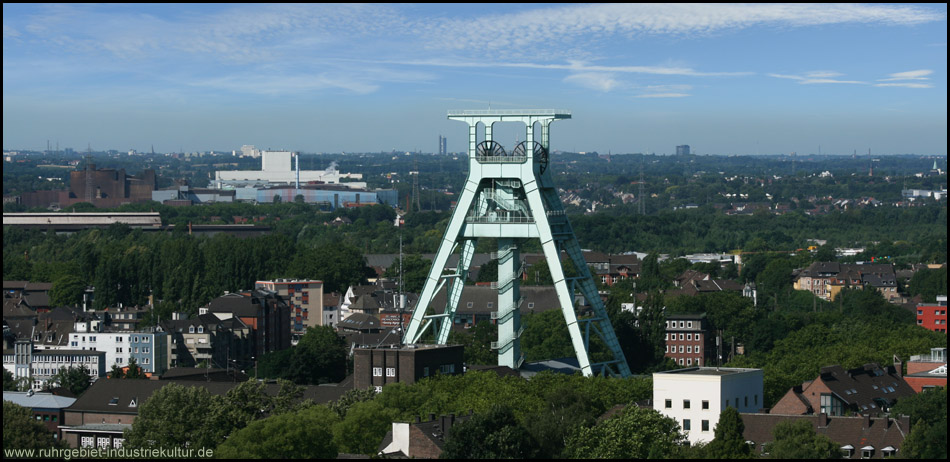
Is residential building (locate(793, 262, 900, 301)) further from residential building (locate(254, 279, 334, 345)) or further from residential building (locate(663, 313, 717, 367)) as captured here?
residential building (locate(663, 313, 717, 367))

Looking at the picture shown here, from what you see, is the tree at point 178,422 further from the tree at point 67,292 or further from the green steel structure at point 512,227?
the tree at point 67,292

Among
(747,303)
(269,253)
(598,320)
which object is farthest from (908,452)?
(269,253)

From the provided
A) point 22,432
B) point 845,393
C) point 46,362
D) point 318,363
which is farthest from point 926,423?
point 46,362

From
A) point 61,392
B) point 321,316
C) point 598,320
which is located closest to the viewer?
point 598,320

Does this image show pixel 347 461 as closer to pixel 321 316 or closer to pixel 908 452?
pixel 908 452

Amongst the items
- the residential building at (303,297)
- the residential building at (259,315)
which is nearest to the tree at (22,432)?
the residential building at (259,315)

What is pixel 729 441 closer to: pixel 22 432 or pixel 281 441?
pixel 281 441

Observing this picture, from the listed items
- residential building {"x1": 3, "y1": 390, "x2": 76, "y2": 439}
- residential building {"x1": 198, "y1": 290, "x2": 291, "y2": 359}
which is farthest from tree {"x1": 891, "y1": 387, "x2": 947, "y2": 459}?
residential building {"x1": 198, "y1": 290, "x2": 291, "y2": 359}
